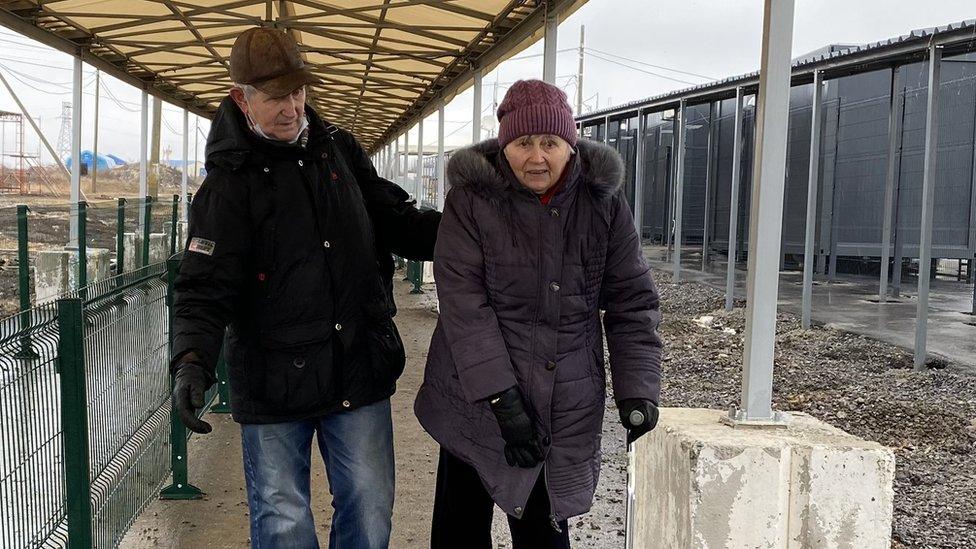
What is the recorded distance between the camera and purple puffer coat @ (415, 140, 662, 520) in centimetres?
240

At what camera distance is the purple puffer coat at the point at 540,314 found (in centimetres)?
240

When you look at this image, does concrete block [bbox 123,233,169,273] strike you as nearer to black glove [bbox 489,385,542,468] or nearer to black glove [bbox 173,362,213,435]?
black glove [bbox 173,362,213,435]

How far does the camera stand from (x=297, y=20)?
9.14 meters

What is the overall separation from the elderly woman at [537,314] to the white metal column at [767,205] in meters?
0.60

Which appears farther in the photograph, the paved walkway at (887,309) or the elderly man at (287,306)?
the paved walkway at (887,309)

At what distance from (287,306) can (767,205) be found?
1.61m

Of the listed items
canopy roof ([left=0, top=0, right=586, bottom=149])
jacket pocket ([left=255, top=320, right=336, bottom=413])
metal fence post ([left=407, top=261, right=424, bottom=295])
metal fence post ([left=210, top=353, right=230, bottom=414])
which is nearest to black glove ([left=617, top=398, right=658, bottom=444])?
jacket pocket ([left=255, top=320, right=336, bottom=413])

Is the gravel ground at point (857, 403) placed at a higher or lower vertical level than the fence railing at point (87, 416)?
lower

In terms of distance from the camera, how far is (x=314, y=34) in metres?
9.95

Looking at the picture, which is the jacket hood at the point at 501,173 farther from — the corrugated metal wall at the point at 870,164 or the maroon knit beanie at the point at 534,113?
the corrugated metal wall at the point at 870,164

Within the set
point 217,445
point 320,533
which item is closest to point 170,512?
point 320,533

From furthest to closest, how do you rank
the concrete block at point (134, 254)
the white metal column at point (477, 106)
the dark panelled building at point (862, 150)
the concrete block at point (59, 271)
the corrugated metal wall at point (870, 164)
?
the corrugated metal wall at point (870, 164) → the dark panelled building at point (862, 150) → the white metal column at point (477, 106) → the concrete block at point (134, 254) → the concrete block at point (59, 271)

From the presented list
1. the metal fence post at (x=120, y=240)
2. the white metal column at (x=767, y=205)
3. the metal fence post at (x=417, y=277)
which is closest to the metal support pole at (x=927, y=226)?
the white metal column at (x=767, y=205)

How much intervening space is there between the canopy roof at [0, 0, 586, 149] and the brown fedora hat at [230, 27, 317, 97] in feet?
13.1
